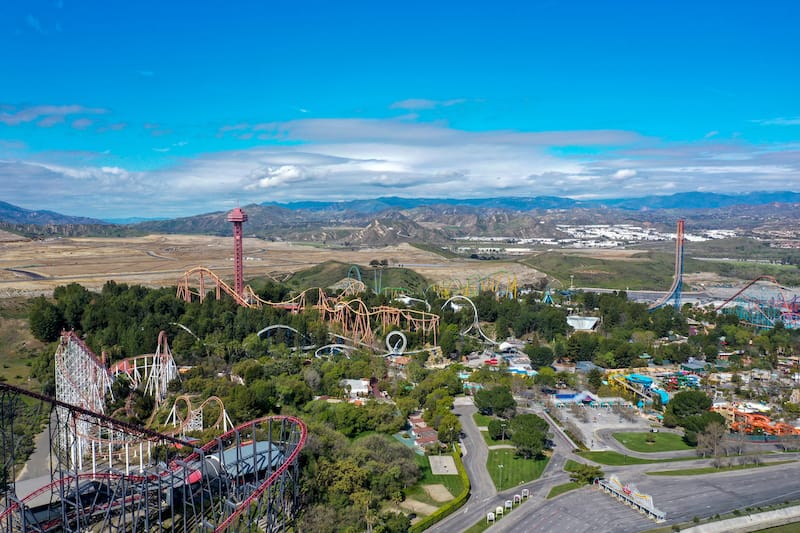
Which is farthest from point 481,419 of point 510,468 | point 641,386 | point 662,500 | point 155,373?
point 155,373

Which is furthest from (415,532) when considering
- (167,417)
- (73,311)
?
(73,311)

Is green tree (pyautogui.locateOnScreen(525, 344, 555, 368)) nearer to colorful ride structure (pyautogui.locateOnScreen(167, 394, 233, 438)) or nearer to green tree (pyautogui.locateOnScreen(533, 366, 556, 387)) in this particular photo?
green tree (pyautogui.locateOnScreen(533, 366, 556, 387))

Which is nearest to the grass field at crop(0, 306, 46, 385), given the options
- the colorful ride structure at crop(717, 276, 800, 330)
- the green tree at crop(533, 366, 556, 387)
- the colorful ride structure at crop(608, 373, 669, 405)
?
the green tree at crop(533, 366, 556, 387)

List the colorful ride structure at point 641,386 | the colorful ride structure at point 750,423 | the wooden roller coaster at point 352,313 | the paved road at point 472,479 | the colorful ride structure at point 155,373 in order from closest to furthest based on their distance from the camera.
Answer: the paved road at point 472,479, the colorful ride structure at point 750,423, the colorful ride structure at point 155,373, the colorful ride structure at point 641,386, the wooden roller coaster at point 352,313

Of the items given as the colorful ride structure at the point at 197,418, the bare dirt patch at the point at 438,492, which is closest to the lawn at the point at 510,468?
the bare dirt patch at the point at 438,492

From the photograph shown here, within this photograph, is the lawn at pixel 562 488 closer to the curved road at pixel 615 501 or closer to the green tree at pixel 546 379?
the curved road at pixel 615 501

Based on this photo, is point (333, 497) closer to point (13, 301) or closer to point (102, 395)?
point (102, 395)
